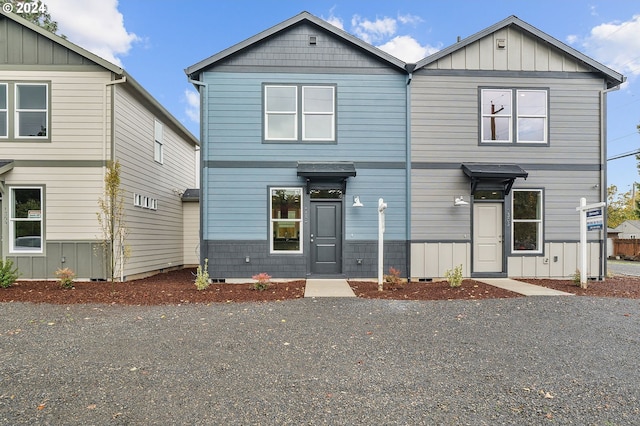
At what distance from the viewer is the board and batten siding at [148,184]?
997 cm

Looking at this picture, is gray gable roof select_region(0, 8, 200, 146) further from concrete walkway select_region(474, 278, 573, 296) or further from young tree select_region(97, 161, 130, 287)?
concrete walkway select_region(474, 278, 573, 296)

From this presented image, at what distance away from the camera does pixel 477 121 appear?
9.60 meters

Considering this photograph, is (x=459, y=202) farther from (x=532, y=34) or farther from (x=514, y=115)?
(x=532, y=34)

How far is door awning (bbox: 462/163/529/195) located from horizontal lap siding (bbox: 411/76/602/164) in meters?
0.27

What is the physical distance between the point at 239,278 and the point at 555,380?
733cm

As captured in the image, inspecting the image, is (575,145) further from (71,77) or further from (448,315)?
(71,77)

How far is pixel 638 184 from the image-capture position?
35.8 m

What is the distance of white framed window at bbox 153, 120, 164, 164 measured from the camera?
12.1m

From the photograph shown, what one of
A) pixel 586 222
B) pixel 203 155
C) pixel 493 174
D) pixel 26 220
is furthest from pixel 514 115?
pixel 26 220

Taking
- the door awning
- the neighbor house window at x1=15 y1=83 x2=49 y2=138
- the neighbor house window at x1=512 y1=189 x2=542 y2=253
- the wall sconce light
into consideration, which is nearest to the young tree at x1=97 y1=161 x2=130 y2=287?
the neighbor house window at x1=15 y1=83 x2=49 y2=138

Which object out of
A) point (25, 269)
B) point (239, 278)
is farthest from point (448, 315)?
point (25, 269)

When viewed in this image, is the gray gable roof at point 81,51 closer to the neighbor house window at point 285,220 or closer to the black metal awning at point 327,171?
the neighbor house window at point 285,220

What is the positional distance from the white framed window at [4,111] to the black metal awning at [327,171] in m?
7.72

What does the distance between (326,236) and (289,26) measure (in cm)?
573
